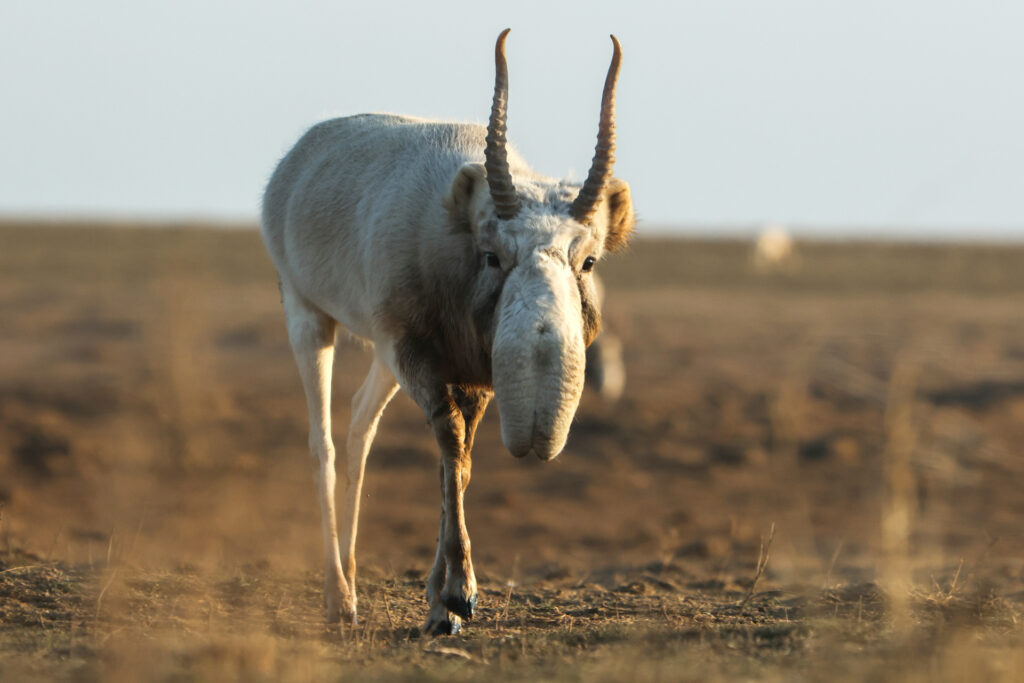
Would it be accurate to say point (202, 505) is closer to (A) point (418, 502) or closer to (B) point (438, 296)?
(A) point (418, 502)

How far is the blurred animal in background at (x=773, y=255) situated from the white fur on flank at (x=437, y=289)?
122 ft

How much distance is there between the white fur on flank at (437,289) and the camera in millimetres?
4656

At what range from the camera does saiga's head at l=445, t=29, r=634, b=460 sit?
4.59 meters

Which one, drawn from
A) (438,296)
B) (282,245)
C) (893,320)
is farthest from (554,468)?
(893,320)

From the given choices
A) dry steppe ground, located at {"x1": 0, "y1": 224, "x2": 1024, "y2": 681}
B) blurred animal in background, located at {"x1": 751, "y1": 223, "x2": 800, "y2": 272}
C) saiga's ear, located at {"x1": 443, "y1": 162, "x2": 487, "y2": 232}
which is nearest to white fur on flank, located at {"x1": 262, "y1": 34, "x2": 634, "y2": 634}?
saiga's ear, located at {"x1": 443, "y1": 162, "x2": 487, "y2": 232}

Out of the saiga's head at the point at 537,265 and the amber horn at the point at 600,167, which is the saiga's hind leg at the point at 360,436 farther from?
the amber horn at the point at 600,167

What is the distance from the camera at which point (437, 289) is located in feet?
17.9

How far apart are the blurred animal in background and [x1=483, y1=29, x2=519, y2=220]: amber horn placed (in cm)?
3847

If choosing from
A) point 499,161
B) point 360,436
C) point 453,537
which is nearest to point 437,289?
point 499,161

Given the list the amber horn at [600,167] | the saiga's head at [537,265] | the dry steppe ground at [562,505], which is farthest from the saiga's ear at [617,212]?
the dry steppe ground at [562,505]

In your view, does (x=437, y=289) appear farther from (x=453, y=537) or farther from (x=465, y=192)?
(x=453, y=537)

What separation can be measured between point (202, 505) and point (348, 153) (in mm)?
5438

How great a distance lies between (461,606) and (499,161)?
1.85 metres

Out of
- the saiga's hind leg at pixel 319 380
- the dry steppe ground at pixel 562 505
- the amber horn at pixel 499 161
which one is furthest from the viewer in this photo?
the saiga's hind leg at pixel 319 380
